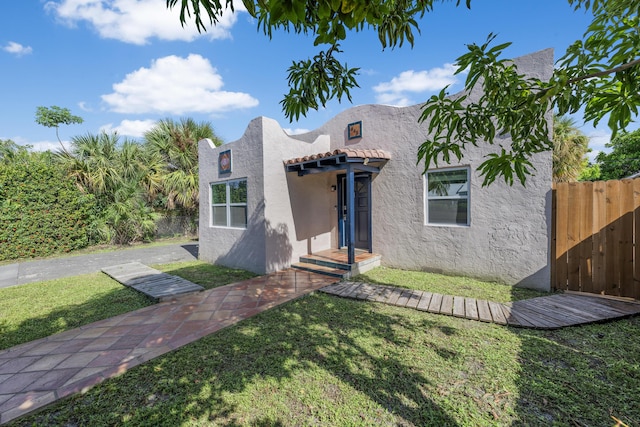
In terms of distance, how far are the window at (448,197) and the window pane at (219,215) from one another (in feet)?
19.3

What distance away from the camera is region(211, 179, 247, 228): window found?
766 centimetres

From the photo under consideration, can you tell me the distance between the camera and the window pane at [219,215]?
8.34 m

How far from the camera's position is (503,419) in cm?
219

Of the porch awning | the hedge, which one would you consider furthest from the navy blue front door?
the hedge

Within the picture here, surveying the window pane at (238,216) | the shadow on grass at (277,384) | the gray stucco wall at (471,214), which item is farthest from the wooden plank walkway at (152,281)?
the gray stucco wall at (471,214)

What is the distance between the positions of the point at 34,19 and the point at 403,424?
41.8 ft

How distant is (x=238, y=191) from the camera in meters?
7.79

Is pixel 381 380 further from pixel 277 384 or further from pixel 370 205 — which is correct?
pixel 370 205

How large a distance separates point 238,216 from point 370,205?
3.81 m

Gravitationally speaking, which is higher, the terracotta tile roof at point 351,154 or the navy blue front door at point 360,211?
the terracotta tile roof at point 351,154

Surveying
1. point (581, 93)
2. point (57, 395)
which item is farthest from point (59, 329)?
point (581, 93)

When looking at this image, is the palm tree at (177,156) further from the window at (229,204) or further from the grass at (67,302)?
the grass at (67,302)

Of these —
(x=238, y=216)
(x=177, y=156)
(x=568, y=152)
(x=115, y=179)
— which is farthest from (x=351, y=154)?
(x=568, y=152)

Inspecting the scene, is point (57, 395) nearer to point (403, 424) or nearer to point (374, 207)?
point (403, 424)
